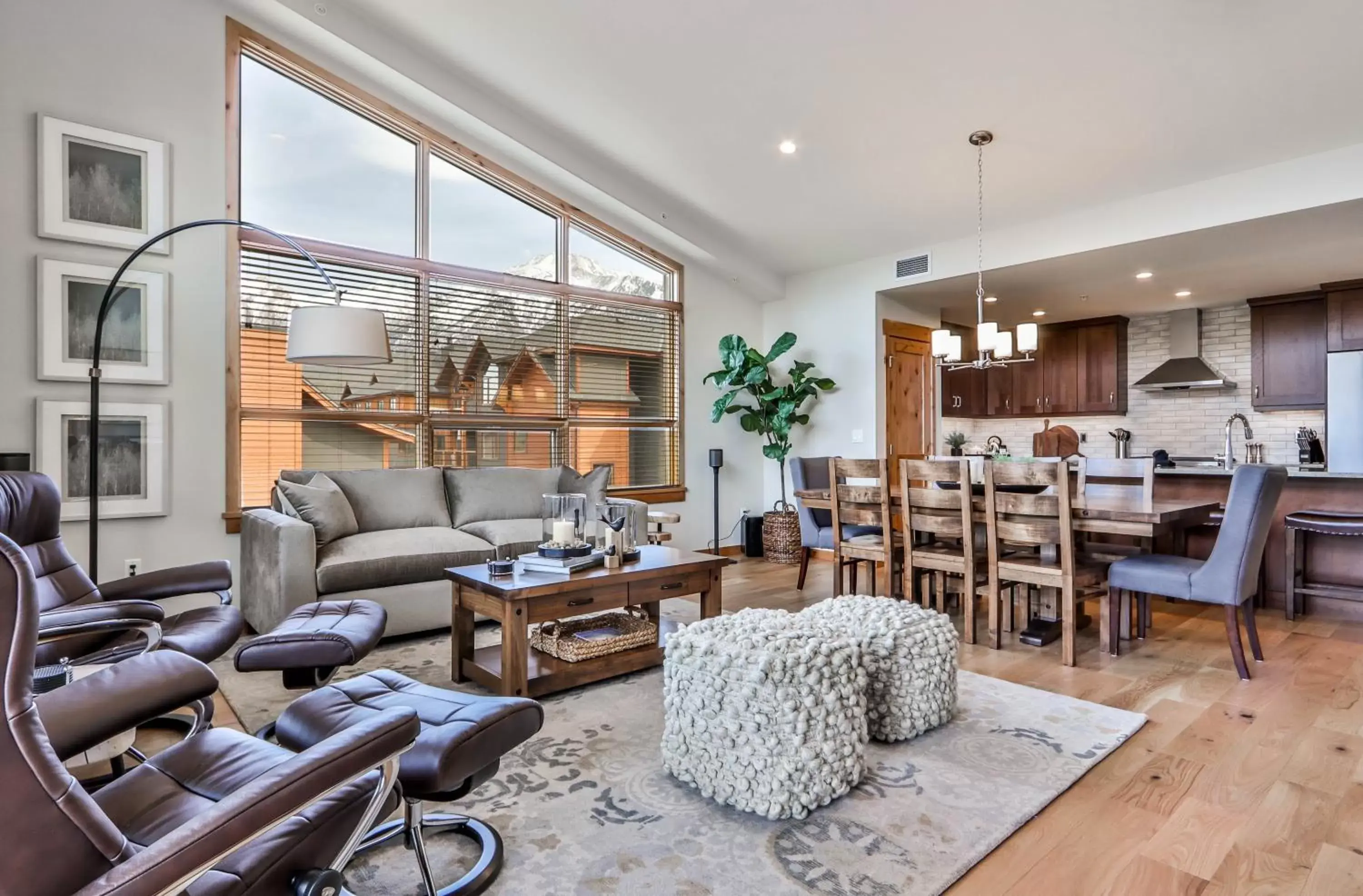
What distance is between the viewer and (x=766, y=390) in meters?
6.60

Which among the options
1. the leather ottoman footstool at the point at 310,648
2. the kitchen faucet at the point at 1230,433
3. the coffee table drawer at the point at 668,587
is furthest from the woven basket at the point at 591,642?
the kitchen faucet at the point at 1230,433

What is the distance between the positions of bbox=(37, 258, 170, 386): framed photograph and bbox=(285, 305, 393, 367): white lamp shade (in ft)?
3.46

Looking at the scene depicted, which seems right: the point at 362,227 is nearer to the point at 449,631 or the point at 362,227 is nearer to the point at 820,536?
the point at 449,631

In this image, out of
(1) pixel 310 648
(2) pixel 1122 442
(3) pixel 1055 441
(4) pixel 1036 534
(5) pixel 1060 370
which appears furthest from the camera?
(3) pixel 1055 441

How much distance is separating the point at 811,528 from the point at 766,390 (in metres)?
1.98

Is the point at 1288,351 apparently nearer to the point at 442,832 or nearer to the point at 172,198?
the point at 442,832

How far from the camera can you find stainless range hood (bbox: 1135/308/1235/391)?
7102mm

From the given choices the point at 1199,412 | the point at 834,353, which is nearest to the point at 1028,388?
the point at 1199,412

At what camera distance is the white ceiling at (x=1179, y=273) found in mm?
4672

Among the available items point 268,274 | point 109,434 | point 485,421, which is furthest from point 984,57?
point 109,434

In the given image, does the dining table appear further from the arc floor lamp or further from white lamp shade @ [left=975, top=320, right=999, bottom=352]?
the arc floor lamp

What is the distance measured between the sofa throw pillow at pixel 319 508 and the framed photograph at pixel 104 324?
96 cm

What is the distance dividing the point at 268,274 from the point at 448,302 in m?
1.15

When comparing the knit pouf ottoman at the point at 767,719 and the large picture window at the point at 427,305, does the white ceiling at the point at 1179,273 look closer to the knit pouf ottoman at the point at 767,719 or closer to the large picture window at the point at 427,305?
the large picture window at the point at 427,305
